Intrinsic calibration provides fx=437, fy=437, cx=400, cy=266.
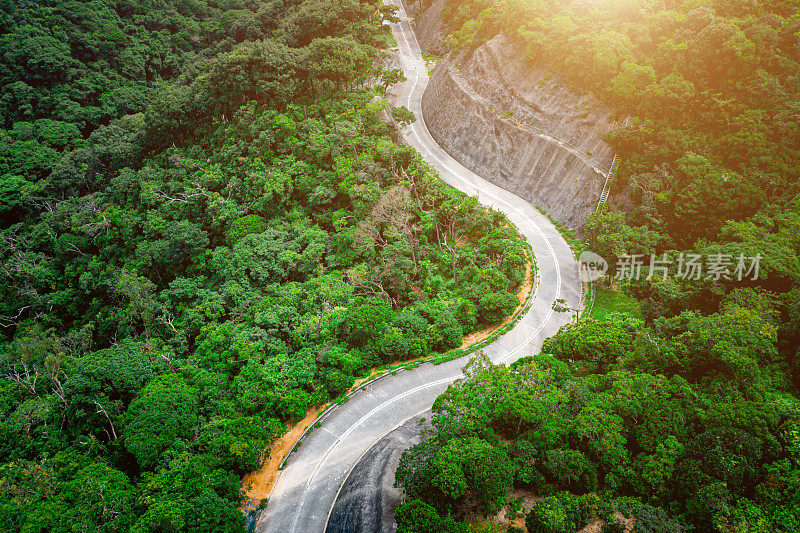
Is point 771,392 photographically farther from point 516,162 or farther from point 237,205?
point 237,205

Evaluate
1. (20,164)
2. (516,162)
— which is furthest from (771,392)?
(20,164)

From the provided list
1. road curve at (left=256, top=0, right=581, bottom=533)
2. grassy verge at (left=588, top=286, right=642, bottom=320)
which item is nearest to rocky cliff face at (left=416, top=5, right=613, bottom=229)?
road curve at (left=256, top=0, right=581, bottom=533)

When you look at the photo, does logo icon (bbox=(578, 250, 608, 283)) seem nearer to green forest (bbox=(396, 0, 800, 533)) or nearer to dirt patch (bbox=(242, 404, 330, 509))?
green forest (bbox=(396, 0, 800, 533))

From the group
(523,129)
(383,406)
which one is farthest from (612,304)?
(523,129)

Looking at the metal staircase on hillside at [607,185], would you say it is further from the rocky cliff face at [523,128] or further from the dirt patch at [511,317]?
the dirt patch at [511,317]

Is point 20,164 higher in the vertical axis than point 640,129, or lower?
lower

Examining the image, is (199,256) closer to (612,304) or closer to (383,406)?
(383,406)

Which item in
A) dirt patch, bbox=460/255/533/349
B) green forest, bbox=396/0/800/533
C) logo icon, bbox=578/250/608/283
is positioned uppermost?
green forest, bbox=396/0/800/533
